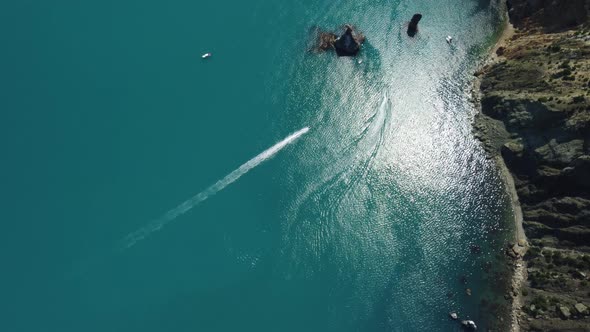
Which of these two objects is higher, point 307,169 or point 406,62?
point 406,62

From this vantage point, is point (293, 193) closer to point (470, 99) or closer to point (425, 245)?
point (425, 245)

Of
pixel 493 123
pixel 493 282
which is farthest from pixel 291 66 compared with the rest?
pixel 493 282

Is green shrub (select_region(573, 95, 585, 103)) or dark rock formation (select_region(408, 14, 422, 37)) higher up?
dark rock formation (select_region(408, 14, 422, 37))

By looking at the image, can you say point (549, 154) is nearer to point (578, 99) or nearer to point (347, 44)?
point (578, 99)

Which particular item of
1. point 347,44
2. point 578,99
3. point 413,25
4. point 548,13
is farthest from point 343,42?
point 578,99

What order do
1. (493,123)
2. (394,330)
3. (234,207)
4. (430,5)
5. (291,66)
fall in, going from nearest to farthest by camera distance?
(394,330) → (234,207) → (493,123) → (291,66) → (430,5)

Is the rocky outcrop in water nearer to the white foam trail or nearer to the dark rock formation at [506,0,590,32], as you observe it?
the white foam trail

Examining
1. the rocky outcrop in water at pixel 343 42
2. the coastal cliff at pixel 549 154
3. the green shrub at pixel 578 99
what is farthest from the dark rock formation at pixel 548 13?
the rocky outcrop in water at pixel 343 42

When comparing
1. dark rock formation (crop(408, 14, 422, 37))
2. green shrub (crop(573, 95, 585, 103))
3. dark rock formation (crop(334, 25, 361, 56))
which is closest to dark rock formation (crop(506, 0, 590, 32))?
green shrub (crop(573, 95, 585, 103))
